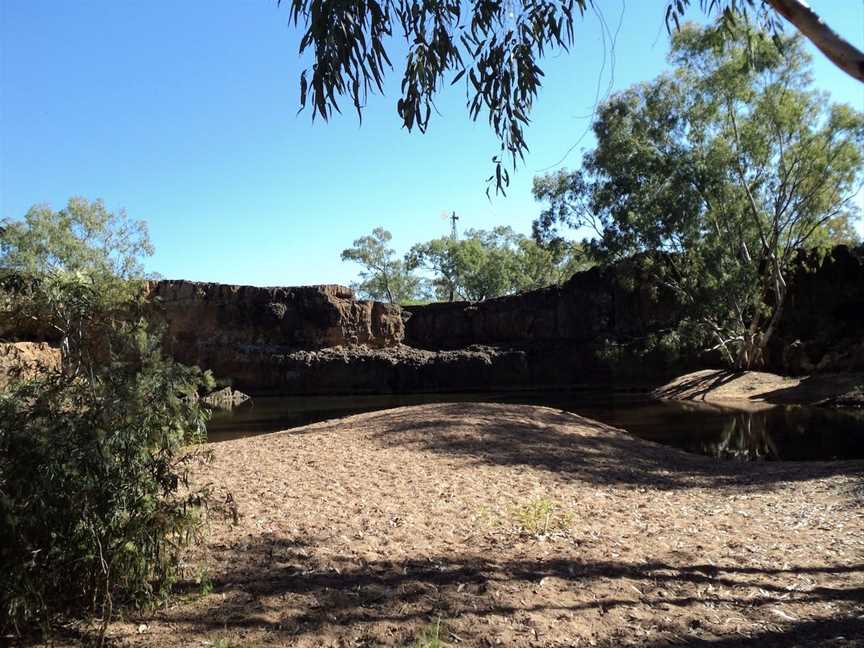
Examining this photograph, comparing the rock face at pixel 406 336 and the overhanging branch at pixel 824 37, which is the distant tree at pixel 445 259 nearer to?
the rock face at pixel 406 336

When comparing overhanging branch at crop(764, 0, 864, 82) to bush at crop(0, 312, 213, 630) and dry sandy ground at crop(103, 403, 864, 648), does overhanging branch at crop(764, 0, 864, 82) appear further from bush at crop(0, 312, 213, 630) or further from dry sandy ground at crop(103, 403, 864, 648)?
bush at crop(0, 312, 213, 630)

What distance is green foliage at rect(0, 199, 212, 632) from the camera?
10.4 ft

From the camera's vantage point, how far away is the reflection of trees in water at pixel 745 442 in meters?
11.8

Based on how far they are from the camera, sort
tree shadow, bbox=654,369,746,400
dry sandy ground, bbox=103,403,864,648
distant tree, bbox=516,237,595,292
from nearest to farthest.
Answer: dry sandy ground, bbox=103,403,864,648
tree shadow, bbox=654,369,746,400
distant tree, bbox=516,237,595,292

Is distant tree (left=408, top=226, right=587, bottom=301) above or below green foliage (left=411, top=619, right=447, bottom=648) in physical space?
above

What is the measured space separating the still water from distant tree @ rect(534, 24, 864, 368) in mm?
5742

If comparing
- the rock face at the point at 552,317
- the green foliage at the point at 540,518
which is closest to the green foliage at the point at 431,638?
the green foliage at the point at 540,518

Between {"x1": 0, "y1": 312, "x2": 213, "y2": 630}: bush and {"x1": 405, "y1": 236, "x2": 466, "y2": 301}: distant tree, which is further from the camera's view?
{"x1": 405, "y1": 236, "x2": 466, "y2": 301}: distant tree

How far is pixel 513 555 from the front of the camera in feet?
15.7

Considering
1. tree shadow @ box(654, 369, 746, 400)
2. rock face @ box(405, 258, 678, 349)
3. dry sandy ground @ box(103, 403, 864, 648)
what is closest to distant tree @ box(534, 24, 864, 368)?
tree shadow @ box(654, 369, 746, 400)

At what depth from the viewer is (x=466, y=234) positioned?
61.9 meters

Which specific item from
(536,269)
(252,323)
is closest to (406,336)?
(252,323)

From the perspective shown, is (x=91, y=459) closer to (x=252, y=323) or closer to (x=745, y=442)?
(x=745, y=442)

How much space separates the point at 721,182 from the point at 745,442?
14635 millimetres
